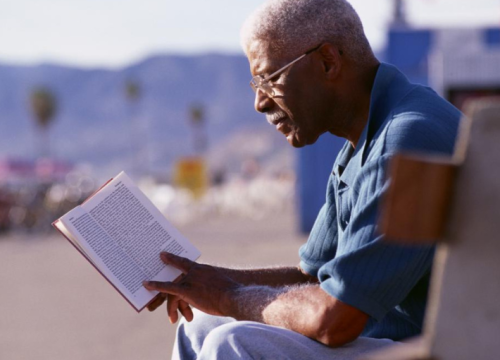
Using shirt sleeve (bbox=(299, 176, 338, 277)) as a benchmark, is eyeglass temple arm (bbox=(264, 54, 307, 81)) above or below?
above

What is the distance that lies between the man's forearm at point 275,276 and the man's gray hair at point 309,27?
0.76m

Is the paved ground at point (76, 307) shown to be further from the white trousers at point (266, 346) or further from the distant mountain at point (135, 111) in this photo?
the distant mountain at point (135, 111)

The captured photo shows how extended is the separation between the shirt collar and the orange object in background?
2119cm

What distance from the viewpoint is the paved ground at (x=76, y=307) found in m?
6.21

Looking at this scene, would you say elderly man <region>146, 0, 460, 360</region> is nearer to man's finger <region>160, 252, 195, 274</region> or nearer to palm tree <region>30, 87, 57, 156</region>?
man's finger <region>160, 252, 195, 274</region>

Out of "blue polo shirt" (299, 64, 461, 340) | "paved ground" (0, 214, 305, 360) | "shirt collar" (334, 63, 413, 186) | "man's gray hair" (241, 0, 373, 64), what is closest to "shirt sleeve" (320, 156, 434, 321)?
"blue polo shirt" (299, 64, 461, 340)

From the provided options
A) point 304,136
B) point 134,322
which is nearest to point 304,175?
point 134,322

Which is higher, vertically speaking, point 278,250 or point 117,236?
point 117,236

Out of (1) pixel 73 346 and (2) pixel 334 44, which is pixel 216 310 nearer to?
(2) pixel 334 44

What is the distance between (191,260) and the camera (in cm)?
272

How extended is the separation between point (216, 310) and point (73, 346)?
13.5ft

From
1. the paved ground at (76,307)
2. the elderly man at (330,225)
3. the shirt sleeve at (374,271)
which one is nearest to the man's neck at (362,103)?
the elderly man at (330,225)

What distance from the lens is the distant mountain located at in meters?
111

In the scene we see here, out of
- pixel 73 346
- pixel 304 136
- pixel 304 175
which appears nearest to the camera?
pixel 304 136
